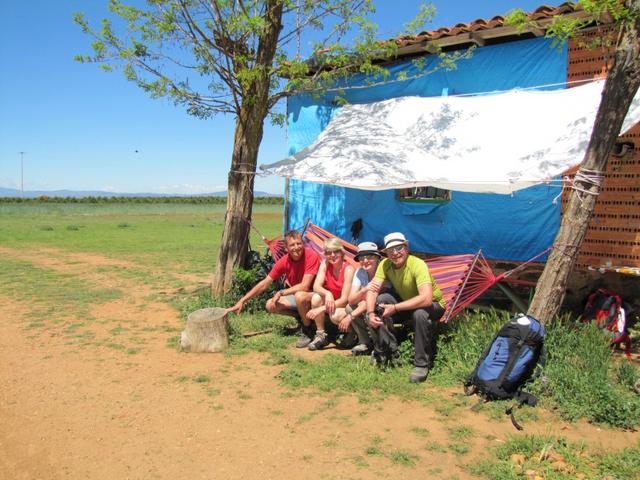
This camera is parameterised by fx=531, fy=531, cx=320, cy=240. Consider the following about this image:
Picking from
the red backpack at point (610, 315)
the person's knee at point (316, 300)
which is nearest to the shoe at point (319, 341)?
the person's knee at point (316, 300)

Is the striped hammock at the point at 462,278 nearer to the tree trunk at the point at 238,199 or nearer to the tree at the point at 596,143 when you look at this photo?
the tree at the point at 596,143

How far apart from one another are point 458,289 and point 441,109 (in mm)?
2787

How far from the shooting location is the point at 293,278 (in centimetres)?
530

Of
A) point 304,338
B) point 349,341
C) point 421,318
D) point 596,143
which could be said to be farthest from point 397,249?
point 596,143

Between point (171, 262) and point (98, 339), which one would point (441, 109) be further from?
point (171, 262)

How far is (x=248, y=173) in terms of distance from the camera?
6.49m

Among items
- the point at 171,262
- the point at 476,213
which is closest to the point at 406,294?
the point at 476,213

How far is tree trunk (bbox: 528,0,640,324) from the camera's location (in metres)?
3.90

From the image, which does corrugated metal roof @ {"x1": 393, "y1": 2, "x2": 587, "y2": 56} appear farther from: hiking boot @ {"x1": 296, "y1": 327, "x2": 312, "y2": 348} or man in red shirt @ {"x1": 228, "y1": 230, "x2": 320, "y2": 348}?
hiking boot @ {"x1": 296, "y1": 327, "x2": 312, "y2": 348}

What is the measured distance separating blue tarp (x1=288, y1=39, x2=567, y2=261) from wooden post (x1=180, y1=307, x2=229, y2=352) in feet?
10.7

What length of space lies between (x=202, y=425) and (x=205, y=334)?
155cm

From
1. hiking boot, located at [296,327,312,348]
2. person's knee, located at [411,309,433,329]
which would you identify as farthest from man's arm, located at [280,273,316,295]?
person's knee, located at [411,309,433,329]

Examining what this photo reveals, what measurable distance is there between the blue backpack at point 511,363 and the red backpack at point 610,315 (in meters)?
A: 1.17

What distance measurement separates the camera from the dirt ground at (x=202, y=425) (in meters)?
2.92
